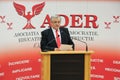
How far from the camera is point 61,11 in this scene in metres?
6.87

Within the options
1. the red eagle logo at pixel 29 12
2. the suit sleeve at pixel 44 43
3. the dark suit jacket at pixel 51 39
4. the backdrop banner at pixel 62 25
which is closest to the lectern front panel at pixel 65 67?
the suit sleeve at pixel 44 43

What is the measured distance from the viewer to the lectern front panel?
175 inches

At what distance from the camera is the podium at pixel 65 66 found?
14.5 ft

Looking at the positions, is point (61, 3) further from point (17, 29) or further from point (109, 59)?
point (109, 59)

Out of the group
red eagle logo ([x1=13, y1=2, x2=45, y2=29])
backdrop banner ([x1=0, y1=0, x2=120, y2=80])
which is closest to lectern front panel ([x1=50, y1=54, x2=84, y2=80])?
backdrop banner ([x1=0, y1=0, x2=120, y2=80])

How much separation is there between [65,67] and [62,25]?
2.51m

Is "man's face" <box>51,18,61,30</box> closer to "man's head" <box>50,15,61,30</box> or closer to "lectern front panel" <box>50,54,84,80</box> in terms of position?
"man's head" <box>50,15,61,30</box>

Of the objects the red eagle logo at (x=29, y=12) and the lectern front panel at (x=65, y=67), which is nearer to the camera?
the lectern front panel at (x=65, y=67)

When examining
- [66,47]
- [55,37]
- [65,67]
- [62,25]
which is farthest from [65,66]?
[62,25]

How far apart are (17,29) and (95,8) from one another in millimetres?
1434

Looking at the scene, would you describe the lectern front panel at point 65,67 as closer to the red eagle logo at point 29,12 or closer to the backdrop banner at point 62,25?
the backdrop banner at point 62,25

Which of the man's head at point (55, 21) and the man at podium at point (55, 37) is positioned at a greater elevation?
the man's head at point (55, 21)

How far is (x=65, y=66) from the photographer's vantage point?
444cm

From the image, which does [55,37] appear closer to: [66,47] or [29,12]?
[66,47]
